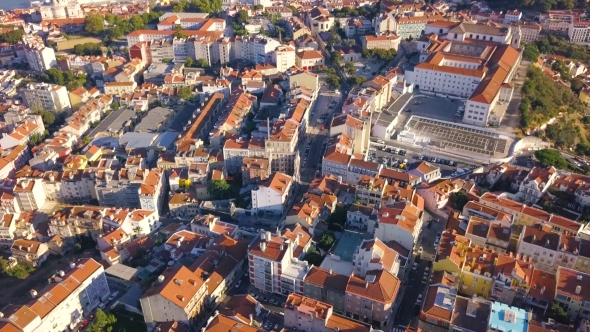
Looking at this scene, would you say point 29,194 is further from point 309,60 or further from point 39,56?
point 309,60

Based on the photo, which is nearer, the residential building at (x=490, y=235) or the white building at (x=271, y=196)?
the residential building at (x=490, y=235)

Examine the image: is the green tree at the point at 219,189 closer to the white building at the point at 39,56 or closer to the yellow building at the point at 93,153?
the yellow building at the point at 93,153

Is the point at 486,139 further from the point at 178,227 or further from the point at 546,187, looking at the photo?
the point at 178,227

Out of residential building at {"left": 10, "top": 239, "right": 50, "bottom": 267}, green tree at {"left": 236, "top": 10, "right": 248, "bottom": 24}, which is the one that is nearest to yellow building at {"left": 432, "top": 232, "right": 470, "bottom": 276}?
residential building at {"left": 10, "top": 239, "right": 50, "bottom": 267}

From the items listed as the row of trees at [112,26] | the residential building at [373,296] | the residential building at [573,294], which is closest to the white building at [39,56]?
the row of trees at [112,26]

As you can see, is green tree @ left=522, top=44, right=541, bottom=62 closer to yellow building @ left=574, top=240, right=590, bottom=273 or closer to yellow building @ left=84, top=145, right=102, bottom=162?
yellow building @ left=574, top=240, right=590, bottom=273
